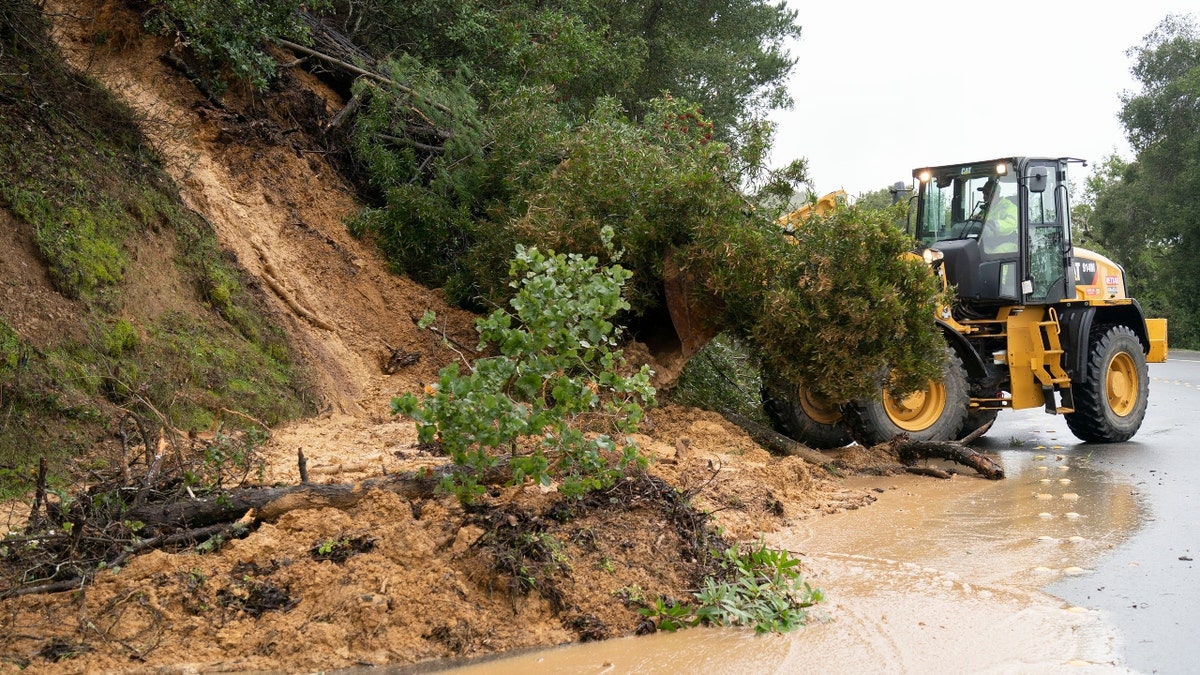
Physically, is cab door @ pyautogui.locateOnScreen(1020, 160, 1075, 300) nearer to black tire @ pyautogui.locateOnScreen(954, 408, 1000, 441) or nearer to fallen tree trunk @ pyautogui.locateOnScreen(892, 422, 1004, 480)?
black tire @ pyautogui.locateOnScreen(954, 408, 1000, 441)

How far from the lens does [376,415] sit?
9172mm

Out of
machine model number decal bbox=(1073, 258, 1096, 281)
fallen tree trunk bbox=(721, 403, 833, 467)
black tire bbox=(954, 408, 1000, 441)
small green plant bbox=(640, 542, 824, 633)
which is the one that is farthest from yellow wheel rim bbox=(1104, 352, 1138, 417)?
small green plant bbox=(640, 542, 824, 633)

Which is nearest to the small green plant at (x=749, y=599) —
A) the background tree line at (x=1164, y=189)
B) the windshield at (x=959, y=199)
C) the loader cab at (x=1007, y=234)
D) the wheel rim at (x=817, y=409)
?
the wheel rim at (x=817, y=409)

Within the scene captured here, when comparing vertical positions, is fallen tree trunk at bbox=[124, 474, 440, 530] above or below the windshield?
below

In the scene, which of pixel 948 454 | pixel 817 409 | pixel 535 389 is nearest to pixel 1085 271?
pixel 948 454

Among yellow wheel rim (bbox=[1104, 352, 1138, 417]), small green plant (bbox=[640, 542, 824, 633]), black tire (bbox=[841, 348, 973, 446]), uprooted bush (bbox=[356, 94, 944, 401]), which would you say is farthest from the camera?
yellow wheel rim (bbox=[1104, 352, 1138, 417])

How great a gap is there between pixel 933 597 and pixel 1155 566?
5.39 ft

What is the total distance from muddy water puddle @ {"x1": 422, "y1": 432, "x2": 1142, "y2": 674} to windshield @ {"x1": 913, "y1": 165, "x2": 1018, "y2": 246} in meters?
3.79

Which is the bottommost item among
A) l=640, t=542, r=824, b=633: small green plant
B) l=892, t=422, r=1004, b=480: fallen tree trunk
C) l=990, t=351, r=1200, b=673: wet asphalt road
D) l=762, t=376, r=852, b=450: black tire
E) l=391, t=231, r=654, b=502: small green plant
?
l=990, t=351, r=1200, b=673: wet asphalt road

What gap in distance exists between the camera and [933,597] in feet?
19.0

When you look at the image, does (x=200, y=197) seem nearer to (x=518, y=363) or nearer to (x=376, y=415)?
(x=376, y=415)

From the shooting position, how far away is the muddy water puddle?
479 cm

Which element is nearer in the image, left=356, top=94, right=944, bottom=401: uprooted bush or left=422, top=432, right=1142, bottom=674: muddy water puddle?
left=422, top=432, right=1142, bottom=674: muddy water puddle

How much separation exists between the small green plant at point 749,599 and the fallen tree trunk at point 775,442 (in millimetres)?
4228
